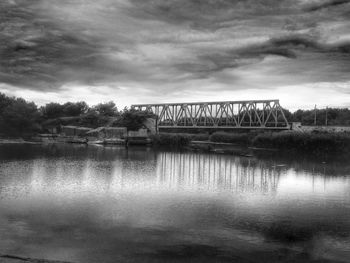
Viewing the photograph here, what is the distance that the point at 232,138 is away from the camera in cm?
10706

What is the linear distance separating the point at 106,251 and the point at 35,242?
3.22 metres

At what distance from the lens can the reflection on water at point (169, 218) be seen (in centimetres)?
1608

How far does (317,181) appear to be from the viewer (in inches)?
1569

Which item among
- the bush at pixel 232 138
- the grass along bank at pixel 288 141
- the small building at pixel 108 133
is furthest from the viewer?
the small building at pixel 108 133

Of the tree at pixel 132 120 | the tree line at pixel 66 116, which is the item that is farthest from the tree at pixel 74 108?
the tree at pixel 132 120

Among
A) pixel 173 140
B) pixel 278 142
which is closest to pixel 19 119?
pixel 173 140

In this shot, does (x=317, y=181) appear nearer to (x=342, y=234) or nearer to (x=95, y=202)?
(x=342, y=234)

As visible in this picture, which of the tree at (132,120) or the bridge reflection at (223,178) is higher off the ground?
the tree at (132,120)

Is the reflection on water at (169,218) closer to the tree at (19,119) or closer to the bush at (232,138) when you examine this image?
the bush at (232,138)

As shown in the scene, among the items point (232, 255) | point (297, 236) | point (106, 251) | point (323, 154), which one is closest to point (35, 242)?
point (106, 251)

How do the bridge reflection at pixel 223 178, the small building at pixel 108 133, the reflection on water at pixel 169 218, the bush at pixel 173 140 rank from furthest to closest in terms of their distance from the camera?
1. the small building at pixel 108 133
2. the bush at pixel 173 140
3. the bridge reflection at pixel 223 178
4. the reflection on water at pixel 169 218

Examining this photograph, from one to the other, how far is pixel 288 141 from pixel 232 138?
2291 centimetres

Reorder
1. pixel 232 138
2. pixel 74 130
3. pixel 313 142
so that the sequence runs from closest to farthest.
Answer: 1. pixel 313 142
2. pixel 232 138
3. pixel 74 130

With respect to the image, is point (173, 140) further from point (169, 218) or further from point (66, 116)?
point (169, 218)
